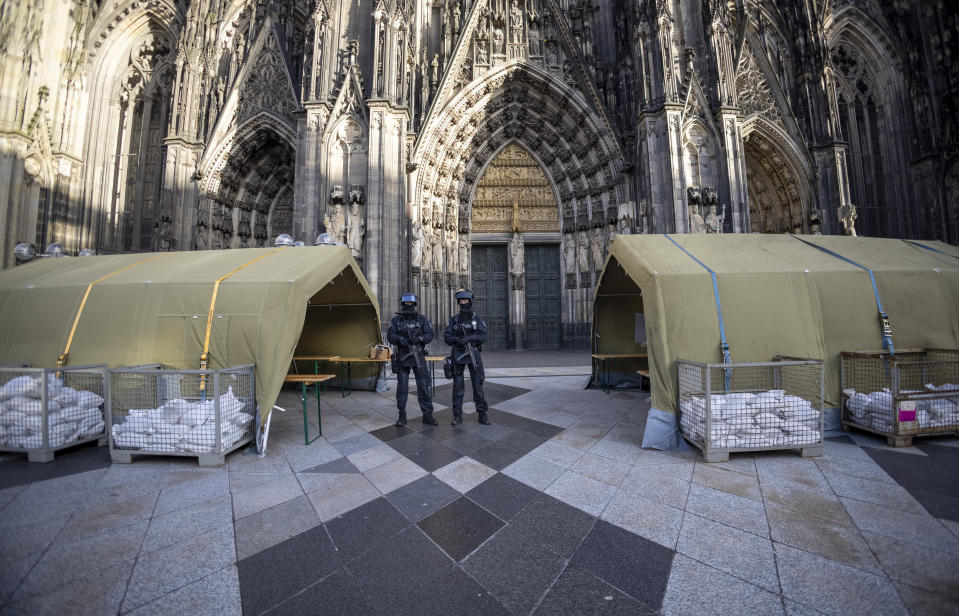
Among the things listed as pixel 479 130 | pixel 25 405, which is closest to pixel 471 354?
pixel 25 405

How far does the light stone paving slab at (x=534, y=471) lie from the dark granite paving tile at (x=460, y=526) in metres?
0.64

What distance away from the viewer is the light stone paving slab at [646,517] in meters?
2.31

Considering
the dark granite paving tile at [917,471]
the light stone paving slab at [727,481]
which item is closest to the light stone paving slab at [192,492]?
the light stone paving slab at [727,481]

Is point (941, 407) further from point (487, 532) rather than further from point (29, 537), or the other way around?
point (29, 537)

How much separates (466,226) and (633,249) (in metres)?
10.9

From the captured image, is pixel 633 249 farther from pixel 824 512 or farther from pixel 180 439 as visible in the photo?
pixel 180 439

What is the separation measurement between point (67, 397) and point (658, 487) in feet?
21.3

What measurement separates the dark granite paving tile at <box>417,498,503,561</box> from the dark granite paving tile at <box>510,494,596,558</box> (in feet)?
0.71

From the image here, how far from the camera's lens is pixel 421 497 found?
288 centimetres

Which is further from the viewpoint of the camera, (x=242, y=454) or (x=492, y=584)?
(x=242, y=454)

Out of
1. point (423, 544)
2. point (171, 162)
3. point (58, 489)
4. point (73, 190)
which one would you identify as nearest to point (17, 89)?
point (73, 190)

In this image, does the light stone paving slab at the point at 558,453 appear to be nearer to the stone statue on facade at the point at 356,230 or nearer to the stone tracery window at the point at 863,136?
the stone statue on facade at the point at 356,230

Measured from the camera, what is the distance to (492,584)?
1.89 metres

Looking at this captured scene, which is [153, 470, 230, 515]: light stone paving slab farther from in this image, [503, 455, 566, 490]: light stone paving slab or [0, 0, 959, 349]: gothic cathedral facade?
[0, 0, 959, 349]: gothic cathedral facade
